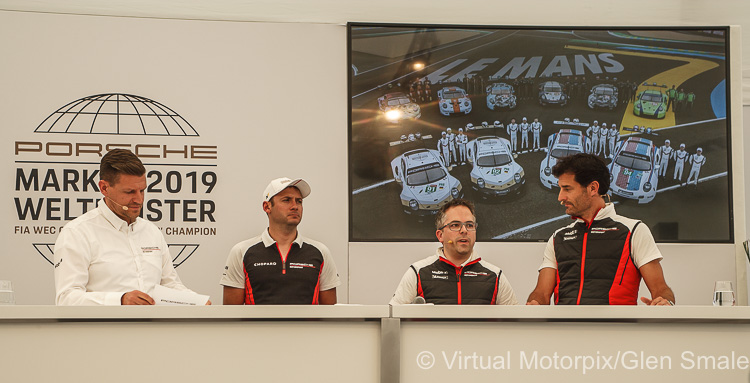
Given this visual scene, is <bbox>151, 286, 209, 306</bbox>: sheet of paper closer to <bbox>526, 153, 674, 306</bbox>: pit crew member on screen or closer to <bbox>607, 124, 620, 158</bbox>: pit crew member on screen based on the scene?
<bbox>526, 153, 674, 306</bbox>: pit crew member on screen

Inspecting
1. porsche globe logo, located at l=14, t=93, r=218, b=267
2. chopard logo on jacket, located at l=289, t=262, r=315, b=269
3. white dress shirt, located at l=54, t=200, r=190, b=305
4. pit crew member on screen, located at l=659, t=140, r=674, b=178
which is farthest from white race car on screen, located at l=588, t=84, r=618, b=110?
white dress shirt, located at l=54, t=200, r=190, b=305

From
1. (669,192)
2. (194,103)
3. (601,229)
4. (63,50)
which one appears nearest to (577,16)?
(669,192)

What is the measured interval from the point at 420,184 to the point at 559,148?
816 millimetres

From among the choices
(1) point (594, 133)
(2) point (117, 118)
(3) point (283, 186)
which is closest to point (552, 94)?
(1) point (594, 133)

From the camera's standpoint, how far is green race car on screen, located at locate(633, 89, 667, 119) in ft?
13.7

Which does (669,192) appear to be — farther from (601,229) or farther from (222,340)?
(222,340)

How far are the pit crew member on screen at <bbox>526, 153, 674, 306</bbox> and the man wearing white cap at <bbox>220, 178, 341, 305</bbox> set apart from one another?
103cm

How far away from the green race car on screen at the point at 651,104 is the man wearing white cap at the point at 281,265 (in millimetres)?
1989

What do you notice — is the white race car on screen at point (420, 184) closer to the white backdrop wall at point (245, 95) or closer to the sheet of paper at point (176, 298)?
the white backdrop wall at point (245, 95)

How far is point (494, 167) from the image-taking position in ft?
13.5

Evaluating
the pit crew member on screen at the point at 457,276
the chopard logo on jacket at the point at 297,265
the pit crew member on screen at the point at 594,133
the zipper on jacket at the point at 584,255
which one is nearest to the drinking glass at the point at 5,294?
the chopard logo on jacket at the point at 297,265

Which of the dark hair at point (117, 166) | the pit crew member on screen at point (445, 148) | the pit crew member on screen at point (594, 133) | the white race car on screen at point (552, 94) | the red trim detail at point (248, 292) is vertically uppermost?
the white race car on screen at point (552, 94)

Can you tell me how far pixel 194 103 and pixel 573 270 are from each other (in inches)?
89.1

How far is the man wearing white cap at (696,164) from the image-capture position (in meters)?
4.16
